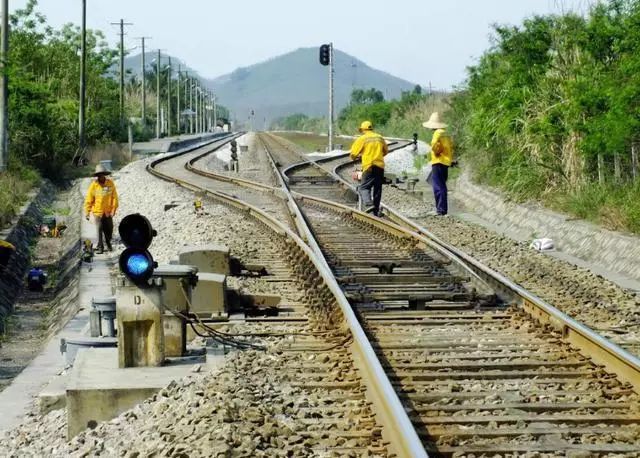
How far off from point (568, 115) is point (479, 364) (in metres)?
11.7

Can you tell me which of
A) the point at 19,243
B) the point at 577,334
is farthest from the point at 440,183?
the point at 577,334

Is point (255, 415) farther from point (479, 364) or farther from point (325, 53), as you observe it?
point (325, 53)

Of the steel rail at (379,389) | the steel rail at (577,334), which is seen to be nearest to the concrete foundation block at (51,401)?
the steel rail at (379,389)

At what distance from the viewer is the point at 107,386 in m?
7.00

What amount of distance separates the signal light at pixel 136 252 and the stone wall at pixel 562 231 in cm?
718

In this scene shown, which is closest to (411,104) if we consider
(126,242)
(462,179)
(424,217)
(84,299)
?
(462,179)

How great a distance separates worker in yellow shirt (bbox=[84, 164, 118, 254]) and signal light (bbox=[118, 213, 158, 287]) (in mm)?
10482

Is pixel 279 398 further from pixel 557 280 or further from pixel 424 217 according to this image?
pixel 424 217

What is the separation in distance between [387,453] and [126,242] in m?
2.61

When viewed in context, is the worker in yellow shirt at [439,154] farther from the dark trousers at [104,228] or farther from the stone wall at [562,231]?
the dark trousers at [104,228]

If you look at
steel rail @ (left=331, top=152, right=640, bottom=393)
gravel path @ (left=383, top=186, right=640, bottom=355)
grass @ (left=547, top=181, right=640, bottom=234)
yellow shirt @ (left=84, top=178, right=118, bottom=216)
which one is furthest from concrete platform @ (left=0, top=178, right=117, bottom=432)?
grass @ (left=547, top=181, right=640, bottom=234)

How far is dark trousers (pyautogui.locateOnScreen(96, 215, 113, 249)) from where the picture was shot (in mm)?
18000

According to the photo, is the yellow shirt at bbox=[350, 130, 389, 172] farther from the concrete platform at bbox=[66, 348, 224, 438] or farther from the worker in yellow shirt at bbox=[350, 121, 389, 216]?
the concrete platform at bbox=[66, 348, 224, 438]

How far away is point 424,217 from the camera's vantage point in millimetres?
20188
